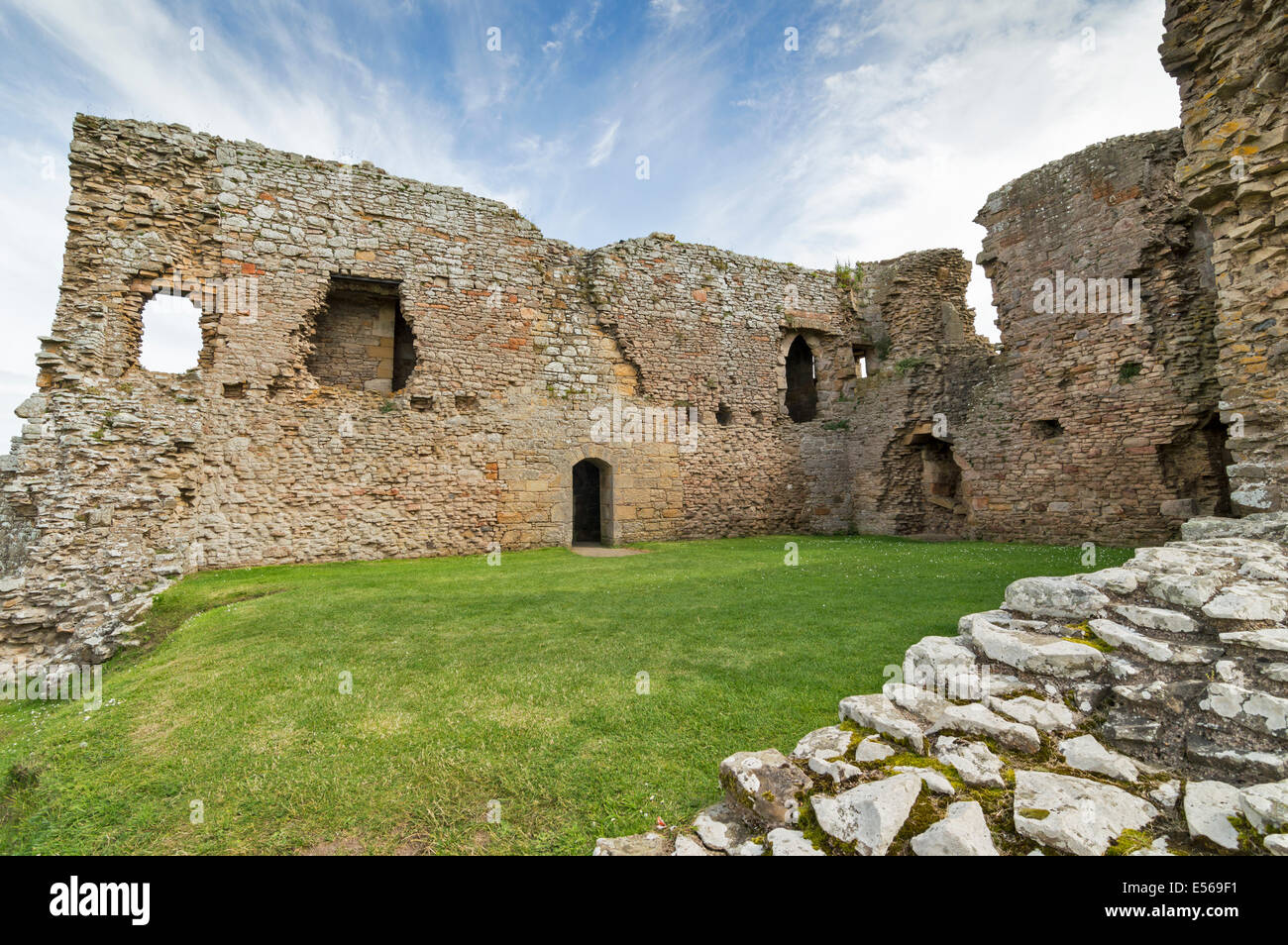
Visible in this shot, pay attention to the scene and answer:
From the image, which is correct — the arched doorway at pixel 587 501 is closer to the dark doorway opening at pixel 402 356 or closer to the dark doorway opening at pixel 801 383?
the dark doorway opening at pixel 402 356

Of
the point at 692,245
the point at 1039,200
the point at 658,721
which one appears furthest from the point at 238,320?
the point at 1039,200

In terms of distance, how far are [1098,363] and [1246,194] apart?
6.73 meters

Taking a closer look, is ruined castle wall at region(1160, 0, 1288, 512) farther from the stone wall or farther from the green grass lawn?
the stone wall

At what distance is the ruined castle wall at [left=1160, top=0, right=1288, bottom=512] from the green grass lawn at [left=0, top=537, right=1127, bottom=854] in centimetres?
271

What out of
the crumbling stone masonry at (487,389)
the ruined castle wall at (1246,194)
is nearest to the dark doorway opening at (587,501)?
the crumbling stone masonry at (487,389)

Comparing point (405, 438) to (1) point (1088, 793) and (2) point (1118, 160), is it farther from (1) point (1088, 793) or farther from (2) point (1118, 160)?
(2) point (1118, 160)

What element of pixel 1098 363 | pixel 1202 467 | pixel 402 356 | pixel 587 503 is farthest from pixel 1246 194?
pixel 587 503

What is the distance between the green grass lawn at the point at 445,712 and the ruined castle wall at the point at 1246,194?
2.71 m

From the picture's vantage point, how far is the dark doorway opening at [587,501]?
699 inches

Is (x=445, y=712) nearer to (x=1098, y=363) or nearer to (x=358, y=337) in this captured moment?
(x=358, y=337)

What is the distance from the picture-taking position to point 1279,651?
263cm

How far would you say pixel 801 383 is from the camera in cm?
2005

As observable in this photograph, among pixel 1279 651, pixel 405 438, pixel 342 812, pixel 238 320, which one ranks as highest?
pixel 238 320
